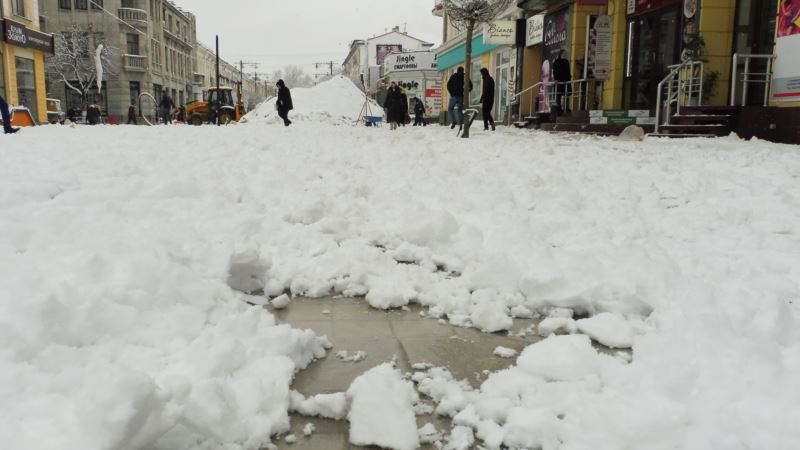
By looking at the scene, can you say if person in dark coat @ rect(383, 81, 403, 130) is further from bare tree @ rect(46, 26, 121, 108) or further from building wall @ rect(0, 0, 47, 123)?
bare tree @ rect(46, 26, 121, 108)

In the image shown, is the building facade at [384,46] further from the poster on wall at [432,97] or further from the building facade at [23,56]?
the building facade at [23,56]

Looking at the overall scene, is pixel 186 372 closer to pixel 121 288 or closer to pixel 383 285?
pixel 121 288

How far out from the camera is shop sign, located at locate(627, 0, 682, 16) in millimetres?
15570

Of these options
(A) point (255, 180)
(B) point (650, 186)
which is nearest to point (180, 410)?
(A) point (255, 180)

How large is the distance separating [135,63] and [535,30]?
125 feet

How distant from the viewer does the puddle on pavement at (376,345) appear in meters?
2.07

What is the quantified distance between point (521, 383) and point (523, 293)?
1067mm

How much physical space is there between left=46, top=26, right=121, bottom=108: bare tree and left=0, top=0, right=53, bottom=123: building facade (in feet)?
49.3

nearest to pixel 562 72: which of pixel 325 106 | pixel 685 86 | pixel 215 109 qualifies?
pixel 685 86

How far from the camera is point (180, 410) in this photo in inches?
70.9

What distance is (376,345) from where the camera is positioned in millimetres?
2729

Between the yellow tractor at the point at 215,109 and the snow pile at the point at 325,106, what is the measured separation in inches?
69.0

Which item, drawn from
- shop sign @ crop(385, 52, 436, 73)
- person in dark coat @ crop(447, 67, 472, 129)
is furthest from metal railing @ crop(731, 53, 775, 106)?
shop sign @ crop(385, 52, 436, 73)

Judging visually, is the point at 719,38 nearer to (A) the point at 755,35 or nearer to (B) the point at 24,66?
(A) the point at 755,35
